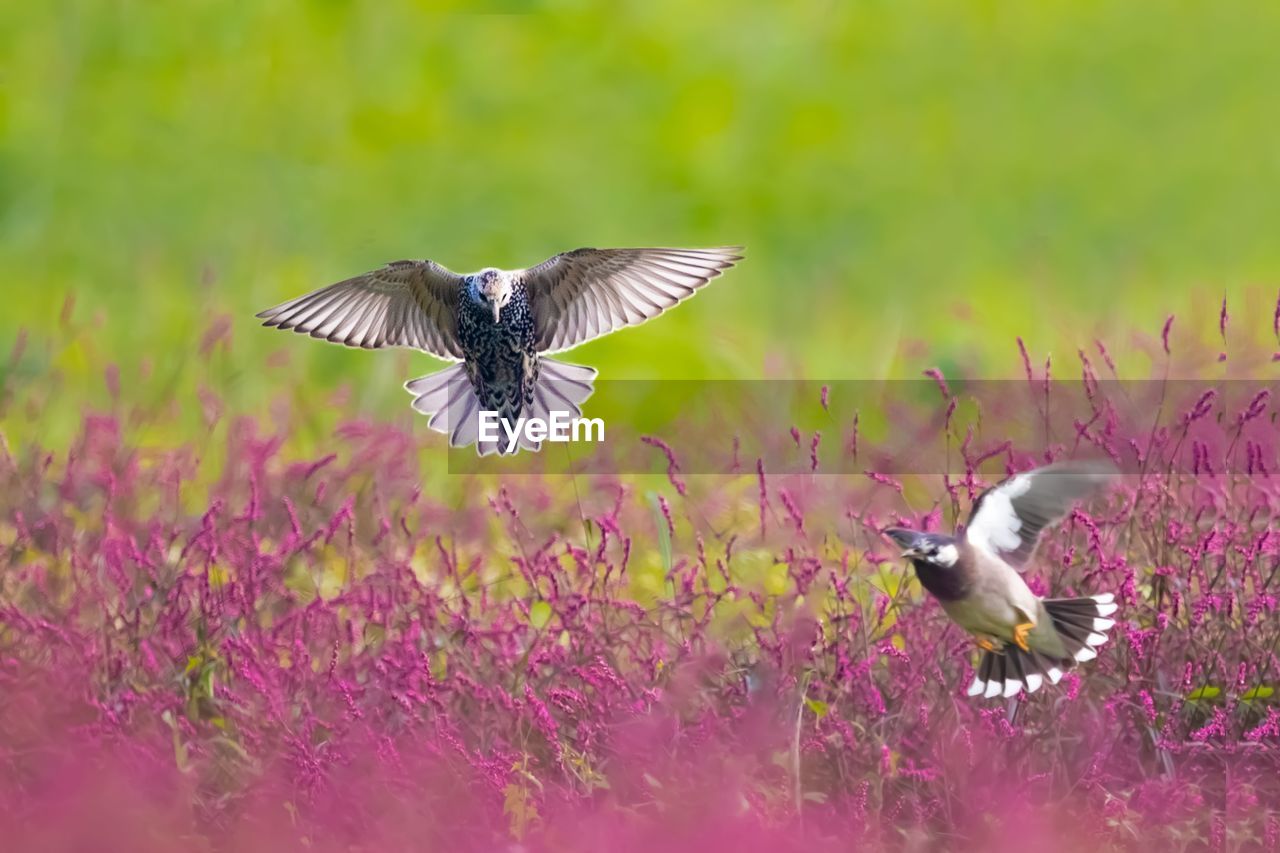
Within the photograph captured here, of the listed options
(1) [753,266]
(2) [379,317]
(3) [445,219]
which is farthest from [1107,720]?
(3) [445,219]

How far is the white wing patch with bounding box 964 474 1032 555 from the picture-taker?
320 cm

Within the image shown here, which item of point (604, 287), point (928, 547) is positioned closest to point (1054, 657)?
point (928, 547)

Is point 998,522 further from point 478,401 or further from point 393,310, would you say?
point 393,310

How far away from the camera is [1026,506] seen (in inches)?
126

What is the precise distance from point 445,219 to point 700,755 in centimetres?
462

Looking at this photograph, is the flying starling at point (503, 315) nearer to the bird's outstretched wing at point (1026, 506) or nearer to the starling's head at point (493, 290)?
the starling's head at point (493, 290)

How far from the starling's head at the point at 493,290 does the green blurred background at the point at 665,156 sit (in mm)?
2388

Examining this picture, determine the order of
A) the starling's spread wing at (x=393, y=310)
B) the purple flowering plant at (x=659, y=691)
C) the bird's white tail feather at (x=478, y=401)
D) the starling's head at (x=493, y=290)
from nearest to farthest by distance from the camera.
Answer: the purple flowering plant at (x=659, y=691)
the starling's head at (x=493, y=290)
the starling's spread wing at (x=393, y=310)
the bird's white tail feather at (x=478, y=401)

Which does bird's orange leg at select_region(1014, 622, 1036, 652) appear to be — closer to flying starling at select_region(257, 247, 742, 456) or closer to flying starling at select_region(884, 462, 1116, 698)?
flying starling at select_region(884, 462, 1116, 698)

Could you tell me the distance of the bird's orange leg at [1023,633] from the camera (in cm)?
314

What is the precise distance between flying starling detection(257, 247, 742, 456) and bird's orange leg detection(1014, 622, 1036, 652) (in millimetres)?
1077

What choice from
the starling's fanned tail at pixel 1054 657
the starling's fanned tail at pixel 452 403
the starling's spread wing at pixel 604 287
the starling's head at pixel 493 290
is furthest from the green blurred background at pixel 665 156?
the starling's fanned tail at pixel 1054 657

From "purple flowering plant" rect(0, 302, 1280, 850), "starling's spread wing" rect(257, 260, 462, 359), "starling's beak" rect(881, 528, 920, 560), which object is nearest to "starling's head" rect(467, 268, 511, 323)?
"starling's spread wing" rect(257, 260, 462, 359)

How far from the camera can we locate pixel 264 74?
25.6 feet
